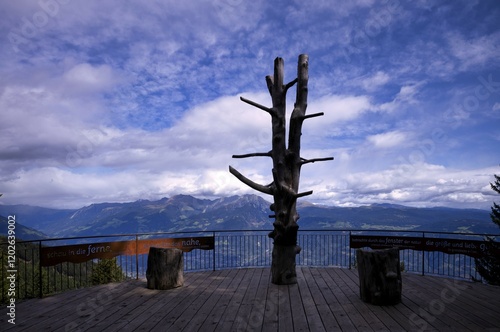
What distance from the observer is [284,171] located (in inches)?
360

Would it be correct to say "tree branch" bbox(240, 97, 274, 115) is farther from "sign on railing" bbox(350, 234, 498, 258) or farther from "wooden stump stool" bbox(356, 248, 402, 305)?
"sign on railing" bbox(350, 234, 498, 258)

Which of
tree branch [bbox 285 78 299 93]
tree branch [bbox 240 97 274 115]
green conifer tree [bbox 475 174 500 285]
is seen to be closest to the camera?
tree branch [bbox 240 97 274 115]

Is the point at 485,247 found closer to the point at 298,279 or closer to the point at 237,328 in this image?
the point at 298,279

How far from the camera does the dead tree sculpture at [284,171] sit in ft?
29.3

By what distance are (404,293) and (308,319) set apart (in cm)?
327

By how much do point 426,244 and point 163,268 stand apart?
784 centimetres

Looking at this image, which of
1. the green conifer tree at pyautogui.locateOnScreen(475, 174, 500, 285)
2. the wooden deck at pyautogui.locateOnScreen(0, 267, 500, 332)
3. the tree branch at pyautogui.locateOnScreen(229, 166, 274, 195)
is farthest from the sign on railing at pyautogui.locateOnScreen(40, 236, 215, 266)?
the green conifer tree at pyautogui.locateOnScreen(475, 174, 500, 285)

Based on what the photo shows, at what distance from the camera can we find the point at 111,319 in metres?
6.24

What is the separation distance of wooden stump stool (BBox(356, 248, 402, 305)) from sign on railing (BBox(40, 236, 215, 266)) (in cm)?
509

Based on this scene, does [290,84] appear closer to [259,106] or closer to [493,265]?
[259,106]

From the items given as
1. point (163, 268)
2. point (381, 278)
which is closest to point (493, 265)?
point (381, 278)

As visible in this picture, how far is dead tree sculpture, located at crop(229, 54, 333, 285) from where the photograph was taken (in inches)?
351

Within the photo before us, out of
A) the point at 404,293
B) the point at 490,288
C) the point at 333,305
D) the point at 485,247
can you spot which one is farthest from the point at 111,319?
the point at 485,247

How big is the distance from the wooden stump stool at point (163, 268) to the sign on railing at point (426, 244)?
18.5ft
